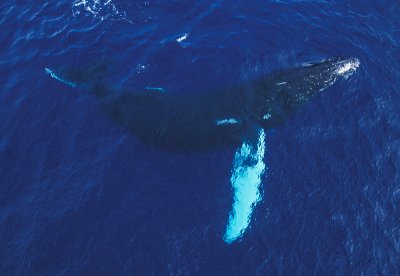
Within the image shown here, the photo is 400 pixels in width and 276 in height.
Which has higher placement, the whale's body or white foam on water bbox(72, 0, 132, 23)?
white foam on water bbox(72, 0, 132, 23)

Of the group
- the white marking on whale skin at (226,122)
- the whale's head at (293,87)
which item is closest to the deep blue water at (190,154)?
the whale's head at (293,87)

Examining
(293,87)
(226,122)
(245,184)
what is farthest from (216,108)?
(245,184)

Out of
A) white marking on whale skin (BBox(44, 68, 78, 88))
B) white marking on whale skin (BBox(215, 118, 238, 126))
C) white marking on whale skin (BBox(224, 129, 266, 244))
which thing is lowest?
white marking on whale skin (BBox(224, 129, 266, 244))

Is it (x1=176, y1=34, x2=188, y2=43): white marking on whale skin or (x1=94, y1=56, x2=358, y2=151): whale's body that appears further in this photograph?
(x1=176, y1=34, x2=188, y2=43): white marking on whale skin

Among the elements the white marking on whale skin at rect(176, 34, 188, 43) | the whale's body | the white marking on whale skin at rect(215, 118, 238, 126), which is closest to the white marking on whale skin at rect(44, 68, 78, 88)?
the whale's body

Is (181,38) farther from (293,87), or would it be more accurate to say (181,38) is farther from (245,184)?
(245,184)

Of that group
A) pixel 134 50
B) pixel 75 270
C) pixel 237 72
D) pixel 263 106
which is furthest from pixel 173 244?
pixel 134 50

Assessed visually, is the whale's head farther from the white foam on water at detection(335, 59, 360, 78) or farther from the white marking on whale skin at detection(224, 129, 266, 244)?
the white marking on whale skin at detection(224, 129, 266, 244)

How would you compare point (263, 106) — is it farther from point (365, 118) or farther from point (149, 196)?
point (149, 196)
